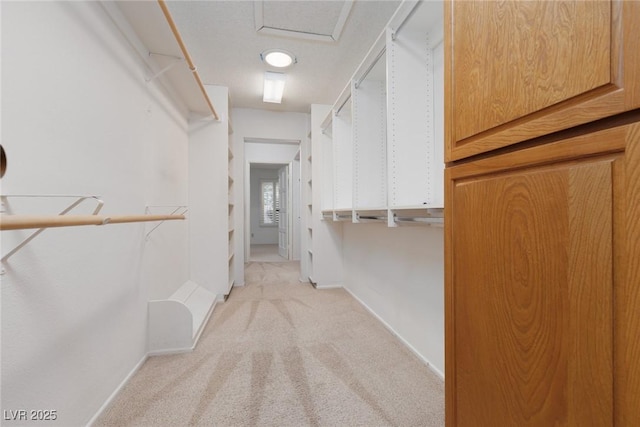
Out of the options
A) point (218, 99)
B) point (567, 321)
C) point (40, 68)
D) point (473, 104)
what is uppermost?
point (218, 99)

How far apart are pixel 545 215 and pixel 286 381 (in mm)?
1566

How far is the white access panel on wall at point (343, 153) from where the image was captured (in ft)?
9.14

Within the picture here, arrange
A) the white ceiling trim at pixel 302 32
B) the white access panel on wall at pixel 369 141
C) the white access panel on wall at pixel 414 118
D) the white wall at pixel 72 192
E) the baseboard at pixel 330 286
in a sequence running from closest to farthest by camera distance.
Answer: the white wall at pixel 72 192 → the white access panel on wall at pixel 414 118 → the white ceiling trim at pixel 302 32 → the white access panel on wall at pixel 369 141 → the baseboard at pixel 330 286

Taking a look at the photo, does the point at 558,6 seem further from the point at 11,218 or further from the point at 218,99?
the point at 218,99

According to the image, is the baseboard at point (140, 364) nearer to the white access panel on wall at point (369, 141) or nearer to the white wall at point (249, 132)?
the white wall at point (249, 132)

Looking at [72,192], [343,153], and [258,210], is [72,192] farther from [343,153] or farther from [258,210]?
[258,210]

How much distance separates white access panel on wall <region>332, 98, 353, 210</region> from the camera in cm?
279

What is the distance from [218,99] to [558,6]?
3256mm

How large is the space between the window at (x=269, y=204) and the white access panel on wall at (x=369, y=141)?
6011 millimetres

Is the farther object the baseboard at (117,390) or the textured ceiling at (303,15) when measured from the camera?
the textured ceiling at (303,15)

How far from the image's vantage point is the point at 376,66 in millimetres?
1963

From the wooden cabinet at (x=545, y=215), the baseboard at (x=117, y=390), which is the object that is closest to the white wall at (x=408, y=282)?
the wooden cabinet at (x=545, y=215)

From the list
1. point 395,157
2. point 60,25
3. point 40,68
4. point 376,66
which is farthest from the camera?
point 376,66

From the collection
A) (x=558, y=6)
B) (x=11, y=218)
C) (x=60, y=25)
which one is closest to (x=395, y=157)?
(x=558, y=6)
